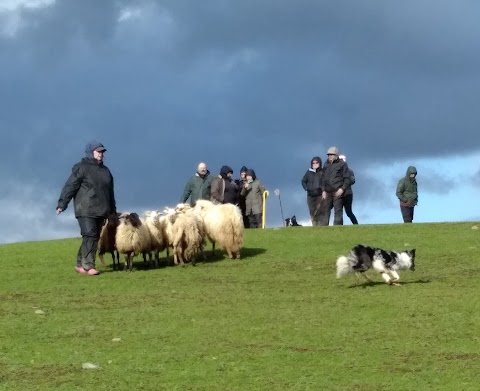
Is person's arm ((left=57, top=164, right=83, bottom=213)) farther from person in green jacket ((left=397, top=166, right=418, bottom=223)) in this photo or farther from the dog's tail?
person in green jacket ((left=397, top=166, right=418, bottom=223))

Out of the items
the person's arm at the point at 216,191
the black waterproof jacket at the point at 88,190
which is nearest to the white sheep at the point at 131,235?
the black waterproof jacket at the point at 88,190

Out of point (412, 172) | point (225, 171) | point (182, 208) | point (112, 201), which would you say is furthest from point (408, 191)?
point (112, 201)

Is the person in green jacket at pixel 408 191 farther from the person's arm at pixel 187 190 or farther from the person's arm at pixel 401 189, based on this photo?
the person's arm at pixel 187 190

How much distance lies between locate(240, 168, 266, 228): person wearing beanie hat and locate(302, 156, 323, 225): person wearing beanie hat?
5.16 ft

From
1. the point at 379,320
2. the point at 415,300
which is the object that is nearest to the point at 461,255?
the point at 415,300

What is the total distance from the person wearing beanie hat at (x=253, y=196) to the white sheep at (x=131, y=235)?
12.5 meters

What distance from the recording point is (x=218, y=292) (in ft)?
65.5

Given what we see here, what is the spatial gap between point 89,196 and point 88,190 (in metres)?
0.15

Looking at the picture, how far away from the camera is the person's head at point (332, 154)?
110 ft

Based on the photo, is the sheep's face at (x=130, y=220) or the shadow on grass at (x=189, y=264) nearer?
the sheep's face at (x=130, y=220)

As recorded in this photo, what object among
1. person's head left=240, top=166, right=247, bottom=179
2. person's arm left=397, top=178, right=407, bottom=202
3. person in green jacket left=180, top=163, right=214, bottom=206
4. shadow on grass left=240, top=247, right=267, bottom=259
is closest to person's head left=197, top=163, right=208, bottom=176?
person in green jacket left=180, top=163, right=214, bottom=206

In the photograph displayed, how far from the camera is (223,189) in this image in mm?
30641

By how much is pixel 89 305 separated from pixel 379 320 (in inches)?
214

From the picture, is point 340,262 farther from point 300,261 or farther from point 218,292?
point 300,261
